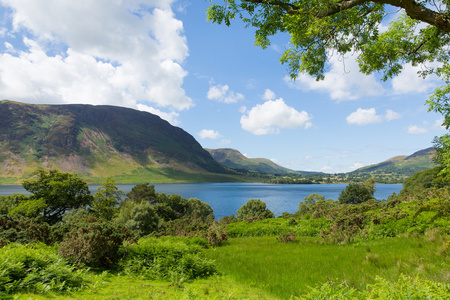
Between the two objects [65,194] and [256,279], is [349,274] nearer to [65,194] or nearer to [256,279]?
[256,279]

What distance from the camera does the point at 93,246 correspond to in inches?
298

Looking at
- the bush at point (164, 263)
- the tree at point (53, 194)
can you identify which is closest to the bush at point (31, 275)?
the bush at point (164, 263)

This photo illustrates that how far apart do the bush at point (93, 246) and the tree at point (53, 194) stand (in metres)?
37.5

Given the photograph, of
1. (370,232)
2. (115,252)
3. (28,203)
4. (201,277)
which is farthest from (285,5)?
(28,203)

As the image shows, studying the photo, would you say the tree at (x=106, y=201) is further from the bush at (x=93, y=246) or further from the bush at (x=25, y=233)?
the bush at (x=93, y=246)

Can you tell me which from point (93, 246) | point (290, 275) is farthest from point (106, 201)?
point (290, 275)

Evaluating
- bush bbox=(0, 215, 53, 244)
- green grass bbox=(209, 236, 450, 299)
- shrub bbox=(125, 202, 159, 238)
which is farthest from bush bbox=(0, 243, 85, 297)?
shrub bbox=(125, 202, 159, 238)

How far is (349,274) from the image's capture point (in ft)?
20.3

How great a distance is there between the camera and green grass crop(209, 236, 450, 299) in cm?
566

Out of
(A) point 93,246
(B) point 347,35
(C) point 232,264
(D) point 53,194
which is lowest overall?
(D) point 53,194

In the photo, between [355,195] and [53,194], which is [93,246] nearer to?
[53,194]

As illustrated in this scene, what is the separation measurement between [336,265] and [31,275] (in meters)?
8.10

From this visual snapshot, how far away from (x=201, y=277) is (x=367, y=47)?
9669 millimetres

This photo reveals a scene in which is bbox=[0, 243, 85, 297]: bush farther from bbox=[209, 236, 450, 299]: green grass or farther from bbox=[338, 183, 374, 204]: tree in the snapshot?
bbox=[338, 183, 374, 204]: tree
